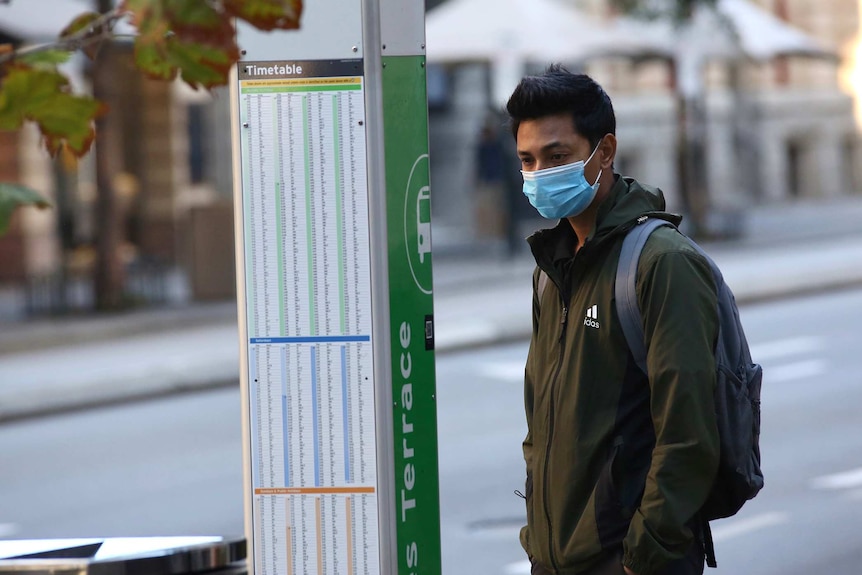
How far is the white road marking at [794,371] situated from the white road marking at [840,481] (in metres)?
3.34

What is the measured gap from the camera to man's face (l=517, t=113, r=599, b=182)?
10.4 feet

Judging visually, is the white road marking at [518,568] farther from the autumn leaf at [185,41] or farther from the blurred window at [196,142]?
the blurred window at [196,142]

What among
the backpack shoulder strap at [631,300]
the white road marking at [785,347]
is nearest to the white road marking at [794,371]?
the white road marking at [785,347]

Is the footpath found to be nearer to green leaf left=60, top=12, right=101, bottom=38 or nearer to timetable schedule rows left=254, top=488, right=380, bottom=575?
timetable schedule rows left=254, top=488, right=380, bottom=575

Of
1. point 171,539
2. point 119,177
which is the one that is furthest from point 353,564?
point 119,177

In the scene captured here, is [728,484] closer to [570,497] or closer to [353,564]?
[570,497]

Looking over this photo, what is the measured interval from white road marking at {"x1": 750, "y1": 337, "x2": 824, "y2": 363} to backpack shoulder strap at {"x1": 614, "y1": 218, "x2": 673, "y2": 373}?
10518 mm

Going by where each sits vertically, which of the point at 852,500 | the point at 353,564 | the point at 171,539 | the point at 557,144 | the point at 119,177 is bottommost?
the point at 852,500

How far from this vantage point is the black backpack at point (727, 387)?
116 inches

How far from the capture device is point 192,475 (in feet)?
30.8

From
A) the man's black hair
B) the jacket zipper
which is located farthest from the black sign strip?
the jacket zipper

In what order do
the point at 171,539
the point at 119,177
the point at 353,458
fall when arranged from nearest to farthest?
1. the point at 171,539
2. the point at 353,458
3. the point at 119,177

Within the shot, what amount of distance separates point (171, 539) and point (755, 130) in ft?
108

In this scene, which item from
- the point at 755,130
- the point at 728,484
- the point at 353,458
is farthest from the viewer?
the point at 755,130
